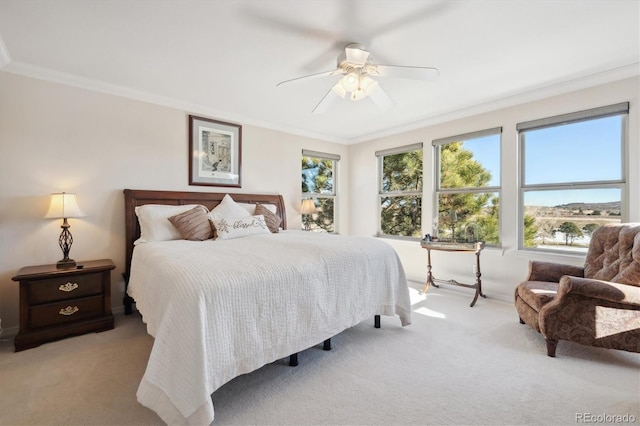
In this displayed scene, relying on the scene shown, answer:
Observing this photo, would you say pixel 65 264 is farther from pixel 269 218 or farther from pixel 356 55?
pixel 356 55

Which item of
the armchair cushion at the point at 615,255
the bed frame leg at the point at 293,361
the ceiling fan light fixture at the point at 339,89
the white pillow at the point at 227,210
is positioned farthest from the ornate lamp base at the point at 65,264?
the armchair cushion at the point at 615,255

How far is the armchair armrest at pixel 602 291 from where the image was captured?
76.3 inches

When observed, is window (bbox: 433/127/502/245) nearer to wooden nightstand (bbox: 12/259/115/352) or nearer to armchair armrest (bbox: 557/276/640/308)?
armchair armrest (bbox: 557/276/640/308)

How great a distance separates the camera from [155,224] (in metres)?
2.98

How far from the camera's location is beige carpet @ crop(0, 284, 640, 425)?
1.56 meters

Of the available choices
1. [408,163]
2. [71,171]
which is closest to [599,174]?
[408,163]

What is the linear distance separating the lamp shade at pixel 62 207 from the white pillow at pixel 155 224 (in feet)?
1.74

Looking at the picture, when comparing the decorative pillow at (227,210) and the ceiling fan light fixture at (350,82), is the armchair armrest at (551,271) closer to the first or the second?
the ceiling fan light fixture at (350,82)

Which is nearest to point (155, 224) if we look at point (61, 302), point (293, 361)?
point (61, 302)

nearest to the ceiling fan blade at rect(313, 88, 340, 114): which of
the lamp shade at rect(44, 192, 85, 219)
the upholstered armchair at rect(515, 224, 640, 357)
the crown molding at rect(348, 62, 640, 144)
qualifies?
the crown molding at rect(348, 62, 640, 144)

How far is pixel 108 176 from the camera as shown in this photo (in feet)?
10.1

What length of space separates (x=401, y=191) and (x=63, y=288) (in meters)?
4.47

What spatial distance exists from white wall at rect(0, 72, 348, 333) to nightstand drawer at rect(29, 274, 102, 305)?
0.52 metres
